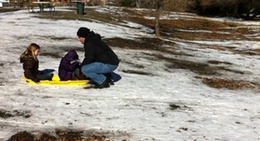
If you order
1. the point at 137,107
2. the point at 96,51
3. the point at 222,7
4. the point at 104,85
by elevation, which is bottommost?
the point at 137,107

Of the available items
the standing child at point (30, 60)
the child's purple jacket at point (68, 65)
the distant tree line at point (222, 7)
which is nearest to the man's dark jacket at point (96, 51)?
the child's purple jacket at point (68, 65)

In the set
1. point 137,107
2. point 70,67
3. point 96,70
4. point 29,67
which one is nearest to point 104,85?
point 96,70

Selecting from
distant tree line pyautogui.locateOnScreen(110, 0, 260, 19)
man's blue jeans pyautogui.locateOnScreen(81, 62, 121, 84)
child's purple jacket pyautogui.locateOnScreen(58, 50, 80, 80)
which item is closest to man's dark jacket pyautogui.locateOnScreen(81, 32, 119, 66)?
man's blue jeans pyautogui.locateOnScreen(81, 62, 121, 84)

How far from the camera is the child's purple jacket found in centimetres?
978

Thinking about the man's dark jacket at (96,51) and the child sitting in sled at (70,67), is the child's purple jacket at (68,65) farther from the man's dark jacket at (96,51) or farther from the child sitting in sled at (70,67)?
the man's dark jacket at (96,51)

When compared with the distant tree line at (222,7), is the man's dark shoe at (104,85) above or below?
below

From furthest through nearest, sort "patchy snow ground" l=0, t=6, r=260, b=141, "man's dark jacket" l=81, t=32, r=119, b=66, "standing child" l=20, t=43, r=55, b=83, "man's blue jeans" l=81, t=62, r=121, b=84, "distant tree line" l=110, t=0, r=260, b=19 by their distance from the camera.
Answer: "distant tree line" l=110, t=0, r=260, b=19, "standing child" l=20, t=43, r=55, b=83, "man's blue jeans" l=81, t=62, r=121, b=84, "man's dark jacket" l=81, t=32, r=119, b=66, "patchy snow ground" l=0, t=6, r=260, b=141

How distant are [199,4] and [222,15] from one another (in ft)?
17.8

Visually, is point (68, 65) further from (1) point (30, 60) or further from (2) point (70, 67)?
(1) point (30, 60)

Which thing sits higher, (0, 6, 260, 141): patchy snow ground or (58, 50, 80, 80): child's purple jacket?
(58, 50, 80, 80): child's purple jacket

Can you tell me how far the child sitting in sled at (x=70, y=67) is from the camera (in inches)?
385

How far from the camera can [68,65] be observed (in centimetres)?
983

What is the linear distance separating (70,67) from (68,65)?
0.29 feet

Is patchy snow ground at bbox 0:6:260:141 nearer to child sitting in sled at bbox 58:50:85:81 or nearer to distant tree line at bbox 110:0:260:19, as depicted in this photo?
child sitting in sled at bbox 58:50:85:81
